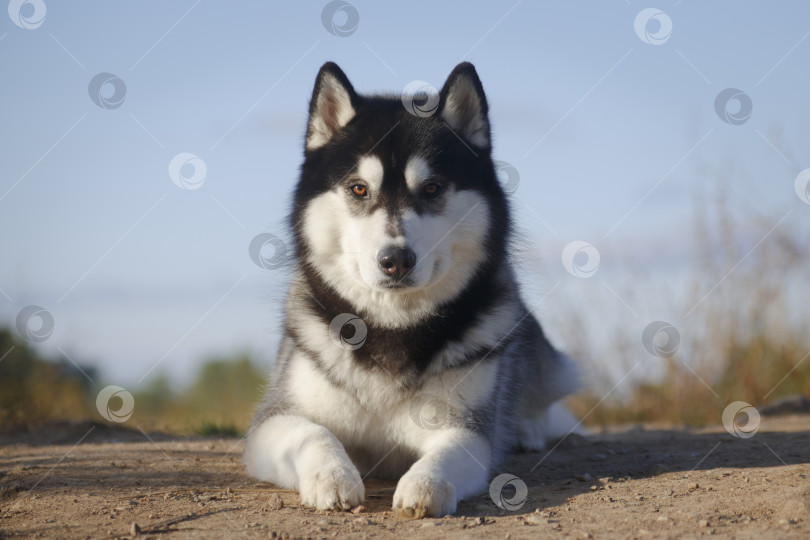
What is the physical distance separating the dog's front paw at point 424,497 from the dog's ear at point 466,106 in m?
1.96

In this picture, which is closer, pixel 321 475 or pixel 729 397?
pixel 321 475

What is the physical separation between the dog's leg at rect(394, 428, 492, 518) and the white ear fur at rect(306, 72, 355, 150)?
1781 millimetres

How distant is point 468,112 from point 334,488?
2.24m

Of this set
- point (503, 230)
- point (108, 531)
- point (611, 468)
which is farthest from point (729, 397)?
point (108, 531)

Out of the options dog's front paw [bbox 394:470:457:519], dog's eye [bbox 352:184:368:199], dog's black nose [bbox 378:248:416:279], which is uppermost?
dog's eye [bbox 352:184:368:199]

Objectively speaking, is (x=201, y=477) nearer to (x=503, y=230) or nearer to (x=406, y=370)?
(x=406, y=370)

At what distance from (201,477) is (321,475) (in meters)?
1.26

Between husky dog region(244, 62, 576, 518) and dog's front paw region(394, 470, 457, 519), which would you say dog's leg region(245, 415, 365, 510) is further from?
dog's front paw region(394, 470, 457, 519)

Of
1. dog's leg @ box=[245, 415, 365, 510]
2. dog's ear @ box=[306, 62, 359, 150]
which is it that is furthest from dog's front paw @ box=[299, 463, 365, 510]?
dog's ear @ box=[306, 62, 359, 150]

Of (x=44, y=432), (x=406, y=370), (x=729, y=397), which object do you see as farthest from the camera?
(x=729, y=397)

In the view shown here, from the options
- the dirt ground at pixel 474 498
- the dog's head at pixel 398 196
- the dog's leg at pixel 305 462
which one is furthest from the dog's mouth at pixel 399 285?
the dirt ground at pixel 474 498

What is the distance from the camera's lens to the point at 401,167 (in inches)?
151

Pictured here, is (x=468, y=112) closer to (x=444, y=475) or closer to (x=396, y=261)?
(x=396, y=261)

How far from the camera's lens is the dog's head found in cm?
361
